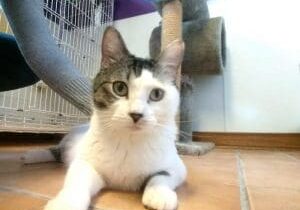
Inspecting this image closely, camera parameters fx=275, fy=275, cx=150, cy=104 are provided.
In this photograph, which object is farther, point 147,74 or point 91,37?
point 91,37

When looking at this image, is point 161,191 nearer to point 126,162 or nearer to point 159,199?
point 159,199

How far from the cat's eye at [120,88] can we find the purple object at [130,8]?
2.13m

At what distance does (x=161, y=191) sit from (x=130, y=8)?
239 centimetres

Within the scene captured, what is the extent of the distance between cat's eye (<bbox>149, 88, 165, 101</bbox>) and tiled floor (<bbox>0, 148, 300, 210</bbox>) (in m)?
0.26

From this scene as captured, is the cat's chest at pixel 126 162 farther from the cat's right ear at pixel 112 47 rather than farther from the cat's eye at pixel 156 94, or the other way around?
the cat's right ear at pixel 112 47

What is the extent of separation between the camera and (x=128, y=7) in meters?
2.70

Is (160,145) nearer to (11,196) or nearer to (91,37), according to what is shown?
(11,196)

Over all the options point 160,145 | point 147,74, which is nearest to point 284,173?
point 160,145

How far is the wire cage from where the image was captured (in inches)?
74.5

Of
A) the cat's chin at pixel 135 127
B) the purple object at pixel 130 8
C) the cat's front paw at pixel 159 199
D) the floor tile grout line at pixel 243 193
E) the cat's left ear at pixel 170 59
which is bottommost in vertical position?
the floor tile grout line at pixel 243 193

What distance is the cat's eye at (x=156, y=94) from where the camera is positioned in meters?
0.71

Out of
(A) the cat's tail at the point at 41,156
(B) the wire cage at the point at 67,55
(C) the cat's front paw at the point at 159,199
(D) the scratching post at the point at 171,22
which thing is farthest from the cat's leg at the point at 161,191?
(B) the wire cage at the point at 67,55

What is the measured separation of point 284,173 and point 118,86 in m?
0.79

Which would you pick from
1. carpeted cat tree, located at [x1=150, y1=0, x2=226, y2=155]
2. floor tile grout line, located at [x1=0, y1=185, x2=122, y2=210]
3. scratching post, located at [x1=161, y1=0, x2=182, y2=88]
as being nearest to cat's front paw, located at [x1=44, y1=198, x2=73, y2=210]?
floor tile grout line, located at [x1=0, y1=185, x2=122, y2=210]
